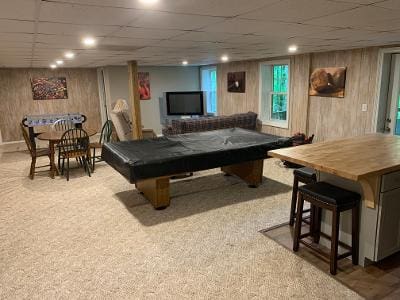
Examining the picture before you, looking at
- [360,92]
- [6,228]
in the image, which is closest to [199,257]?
[6,228]

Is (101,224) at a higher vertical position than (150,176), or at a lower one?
lower

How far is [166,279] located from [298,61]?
500cm

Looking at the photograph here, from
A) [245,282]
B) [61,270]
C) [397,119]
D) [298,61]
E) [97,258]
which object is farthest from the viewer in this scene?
[298,61]

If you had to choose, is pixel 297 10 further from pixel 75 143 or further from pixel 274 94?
pixel 274 94

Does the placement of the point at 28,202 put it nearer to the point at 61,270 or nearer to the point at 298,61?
the point at 61,270

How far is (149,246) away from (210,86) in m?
7.09

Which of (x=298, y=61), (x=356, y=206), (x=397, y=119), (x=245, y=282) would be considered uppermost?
(x=298, y=61)

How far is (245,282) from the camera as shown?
2.40 metres

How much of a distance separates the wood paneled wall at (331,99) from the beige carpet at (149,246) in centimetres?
158

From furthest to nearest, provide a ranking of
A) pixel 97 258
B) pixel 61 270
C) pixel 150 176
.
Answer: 1. pixel 150 176
2. pixel 97 258
3. pixel 61 270

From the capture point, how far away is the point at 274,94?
23.1 feet

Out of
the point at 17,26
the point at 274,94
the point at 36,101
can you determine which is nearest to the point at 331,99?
the point at 274,94

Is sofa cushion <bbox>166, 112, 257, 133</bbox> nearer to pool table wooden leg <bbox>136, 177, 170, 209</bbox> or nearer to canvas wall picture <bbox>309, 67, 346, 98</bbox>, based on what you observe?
canvas wall picture <bbox>309, 67, 346, 98</bbox>

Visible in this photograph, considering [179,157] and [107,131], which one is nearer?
[179,157]
